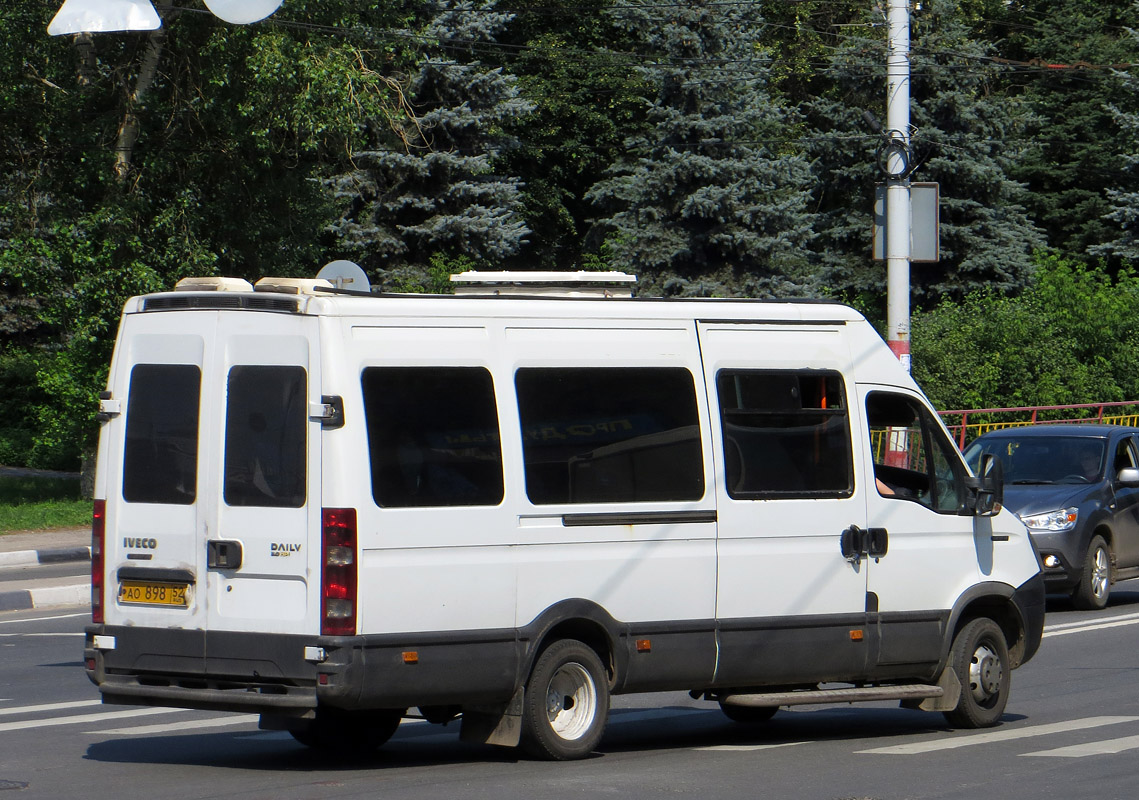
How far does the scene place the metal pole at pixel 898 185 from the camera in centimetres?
1919

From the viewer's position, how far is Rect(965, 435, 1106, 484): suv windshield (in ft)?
55.4

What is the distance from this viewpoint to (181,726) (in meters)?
9.72

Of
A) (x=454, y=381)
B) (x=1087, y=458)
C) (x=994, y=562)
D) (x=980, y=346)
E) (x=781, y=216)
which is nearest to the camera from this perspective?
(x=454, y=381)

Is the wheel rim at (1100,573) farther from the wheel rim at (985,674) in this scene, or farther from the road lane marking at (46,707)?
the road lane marking at (46,707)

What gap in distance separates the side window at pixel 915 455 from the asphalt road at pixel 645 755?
1384 millimetres

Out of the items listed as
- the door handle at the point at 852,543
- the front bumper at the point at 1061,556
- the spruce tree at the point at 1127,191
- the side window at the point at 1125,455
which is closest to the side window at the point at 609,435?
the door handle at the point at 852,543

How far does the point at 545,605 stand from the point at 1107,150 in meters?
46.0

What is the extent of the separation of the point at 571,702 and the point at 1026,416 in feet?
73.7

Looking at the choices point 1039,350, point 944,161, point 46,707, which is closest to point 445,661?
point 46,707

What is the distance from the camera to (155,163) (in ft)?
92.0

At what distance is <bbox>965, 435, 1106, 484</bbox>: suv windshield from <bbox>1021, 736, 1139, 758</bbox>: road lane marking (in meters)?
7.75

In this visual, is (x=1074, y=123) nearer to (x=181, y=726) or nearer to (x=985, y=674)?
(x=985, y=674)

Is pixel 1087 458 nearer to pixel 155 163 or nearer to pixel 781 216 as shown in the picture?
pixel 155 163

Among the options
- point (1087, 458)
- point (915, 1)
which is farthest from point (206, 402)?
point (915, 1)
